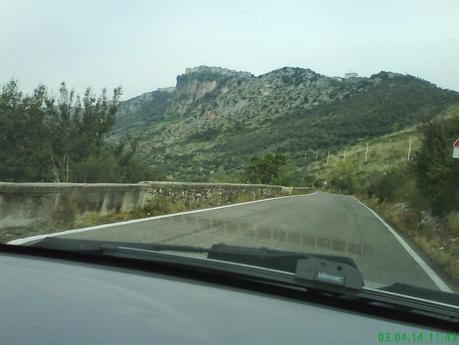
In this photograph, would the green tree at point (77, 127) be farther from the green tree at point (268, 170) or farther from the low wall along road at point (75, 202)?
the green tree at point (268, 170)

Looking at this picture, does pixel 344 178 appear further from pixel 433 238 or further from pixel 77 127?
pixel 433 238

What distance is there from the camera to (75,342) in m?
2.40

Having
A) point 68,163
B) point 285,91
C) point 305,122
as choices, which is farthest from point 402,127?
point 68,163

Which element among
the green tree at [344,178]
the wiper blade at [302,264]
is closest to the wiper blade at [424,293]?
the wiper blade at [302,264]

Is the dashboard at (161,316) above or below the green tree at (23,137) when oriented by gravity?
below

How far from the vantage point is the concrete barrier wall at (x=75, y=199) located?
9.49m

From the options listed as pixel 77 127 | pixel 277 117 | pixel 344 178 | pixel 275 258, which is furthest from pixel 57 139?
pixel 277 117

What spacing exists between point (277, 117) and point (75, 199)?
355ft
